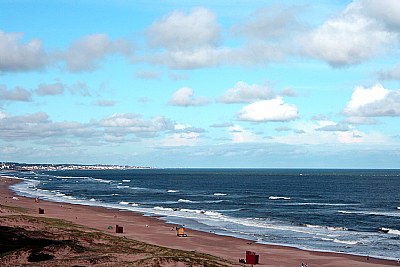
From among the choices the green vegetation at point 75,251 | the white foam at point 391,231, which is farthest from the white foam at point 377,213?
the green vegetation at point 75,251

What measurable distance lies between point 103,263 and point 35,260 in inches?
190

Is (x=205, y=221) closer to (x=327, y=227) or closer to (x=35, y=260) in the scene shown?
(x=327, y=227)

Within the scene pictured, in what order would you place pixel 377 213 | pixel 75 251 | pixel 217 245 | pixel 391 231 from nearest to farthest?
pixel 75 251, pixel 217 245, pixel 391 231, pixel 377 213

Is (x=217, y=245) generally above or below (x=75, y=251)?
below

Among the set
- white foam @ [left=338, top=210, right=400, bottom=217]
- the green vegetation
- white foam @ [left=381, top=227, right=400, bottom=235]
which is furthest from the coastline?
white foam @ [left=338, top=210, right=400, bottom=217]

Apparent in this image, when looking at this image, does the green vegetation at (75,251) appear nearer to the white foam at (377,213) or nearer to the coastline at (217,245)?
the coastline at (217,245)

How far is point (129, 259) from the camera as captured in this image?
123 ft

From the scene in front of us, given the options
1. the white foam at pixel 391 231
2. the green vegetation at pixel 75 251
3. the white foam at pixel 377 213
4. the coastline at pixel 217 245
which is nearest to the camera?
the green vegetation at pixel 75 251

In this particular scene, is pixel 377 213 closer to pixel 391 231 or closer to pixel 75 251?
pixel 391 231

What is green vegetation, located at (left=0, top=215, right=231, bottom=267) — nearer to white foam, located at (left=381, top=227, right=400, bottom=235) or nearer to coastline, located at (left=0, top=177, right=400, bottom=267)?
coastline, located at (left=0, top=177, right=400, bottom=267)

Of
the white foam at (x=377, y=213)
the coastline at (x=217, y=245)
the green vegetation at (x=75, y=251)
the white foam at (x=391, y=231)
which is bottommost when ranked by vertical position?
the coastline at (x=217, y=245)

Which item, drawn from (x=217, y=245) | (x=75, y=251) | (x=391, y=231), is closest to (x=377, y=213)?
(x=391, y=231)

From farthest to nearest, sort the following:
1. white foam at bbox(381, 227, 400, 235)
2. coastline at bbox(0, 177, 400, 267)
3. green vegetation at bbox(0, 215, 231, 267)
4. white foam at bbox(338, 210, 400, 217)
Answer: white foam at bbox(338, 210, 400, 217), white foam at bbox(381, 227, 400, 235), coastline at bbox(0, 177, 400, 267), green vegetation at bbox(0, 215, 231, 267)

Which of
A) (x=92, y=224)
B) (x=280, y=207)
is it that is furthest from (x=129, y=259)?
(x=280, y=207)
